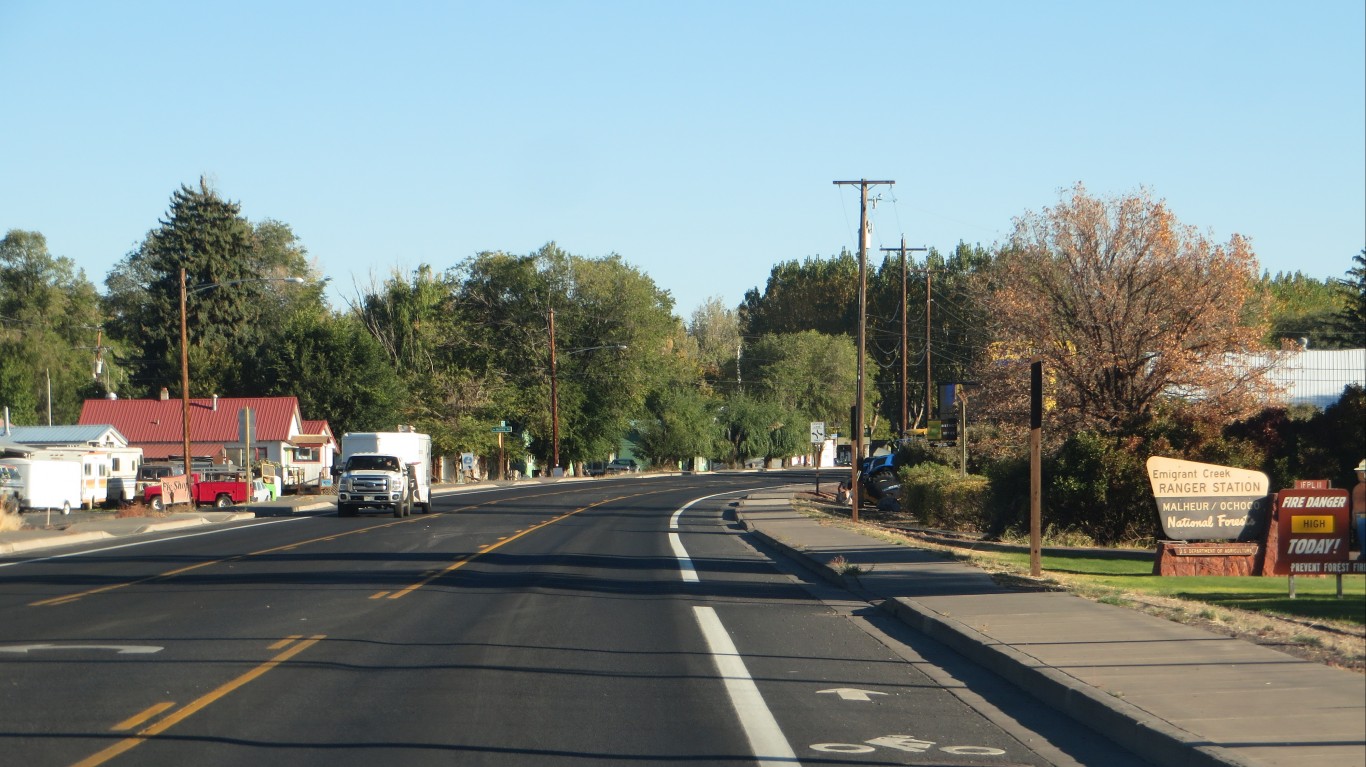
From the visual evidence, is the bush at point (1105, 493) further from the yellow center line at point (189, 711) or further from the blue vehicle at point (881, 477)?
the yellow center line at point (189, 711)

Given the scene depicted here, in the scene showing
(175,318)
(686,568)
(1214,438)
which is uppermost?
(175,318)

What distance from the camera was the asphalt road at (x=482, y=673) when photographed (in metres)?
8.08

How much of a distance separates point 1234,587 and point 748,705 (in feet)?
29.1

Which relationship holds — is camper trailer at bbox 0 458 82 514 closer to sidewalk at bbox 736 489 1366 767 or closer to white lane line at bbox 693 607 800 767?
white lane line at bbox 693 607 800 767

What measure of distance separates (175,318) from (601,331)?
2986 centimetres

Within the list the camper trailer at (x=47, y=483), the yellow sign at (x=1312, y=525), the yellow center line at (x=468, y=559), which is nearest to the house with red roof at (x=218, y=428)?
the camper trailer at (x=47, y=483)

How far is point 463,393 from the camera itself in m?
87.9

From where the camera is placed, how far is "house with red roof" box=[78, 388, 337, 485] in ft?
230

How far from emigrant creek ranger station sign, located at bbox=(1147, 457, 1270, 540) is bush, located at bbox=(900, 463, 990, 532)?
1127 centimetres

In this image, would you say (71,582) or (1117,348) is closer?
(71,582)

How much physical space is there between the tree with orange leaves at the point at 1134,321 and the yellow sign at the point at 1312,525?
16.1m

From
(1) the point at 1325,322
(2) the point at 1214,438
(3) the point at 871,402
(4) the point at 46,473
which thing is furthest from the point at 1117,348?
(3) the point at 871,402

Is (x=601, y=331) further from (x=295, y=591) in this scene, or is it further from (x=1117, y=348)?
(x=295, y=591)

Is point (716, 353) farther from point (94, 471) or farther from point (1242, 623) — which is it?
point (1242, 623)
